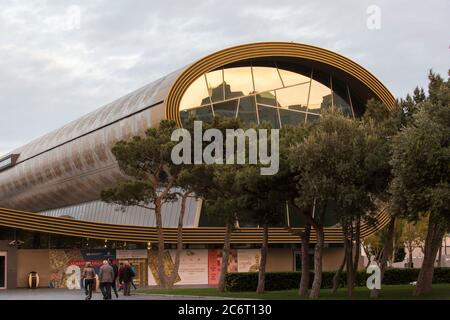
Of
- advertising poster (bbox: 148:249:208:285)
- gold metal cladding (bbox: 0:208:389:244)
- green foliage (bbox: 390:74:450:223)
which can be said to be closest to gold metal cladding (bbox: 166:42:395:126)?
gold metal cladding (bbox: 0:208:389:244)

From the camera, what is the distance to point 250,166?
28.8 metres

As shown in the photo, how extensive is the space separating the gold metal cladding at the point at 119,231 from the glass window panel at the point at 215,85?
854 centimetres

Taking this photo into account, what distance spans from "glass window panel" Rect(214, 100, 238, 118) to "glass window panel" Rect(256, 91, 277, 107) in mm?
1878

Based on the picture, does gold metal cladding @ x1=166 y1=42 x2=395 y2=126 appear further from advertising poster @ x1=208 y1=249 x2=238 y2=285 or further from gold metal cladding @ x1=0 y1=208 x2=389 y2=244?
advertising poster @ x1=208 y1=249 x2=238 y2=285

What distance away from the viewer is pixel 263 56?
49875mm

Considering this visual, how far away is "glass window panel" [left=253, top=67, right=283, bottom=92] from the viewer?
50.7m

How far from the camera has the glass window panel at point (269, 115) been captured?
164 feet

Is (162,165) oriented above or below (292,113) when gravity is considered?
below

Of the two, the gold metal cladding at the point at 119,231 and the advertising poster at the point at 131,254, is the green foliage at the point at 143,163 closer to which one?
the gold metal cladding at the point at 119,231

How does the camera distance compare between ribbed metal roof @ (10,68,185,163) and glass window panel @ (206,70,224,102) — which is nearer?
glass window panel @ (206,70,224,102)

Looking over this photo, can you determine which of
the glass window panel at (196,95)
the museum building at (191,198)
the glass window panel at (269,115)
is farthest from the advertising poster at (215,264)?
the glass window panel at (196,95)
